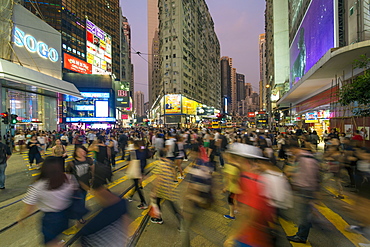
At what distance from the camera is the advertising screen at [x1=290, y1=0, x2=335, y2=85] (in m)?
18.4

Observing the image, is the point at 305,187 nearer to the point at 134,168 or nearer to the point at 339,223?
the point at 339,223

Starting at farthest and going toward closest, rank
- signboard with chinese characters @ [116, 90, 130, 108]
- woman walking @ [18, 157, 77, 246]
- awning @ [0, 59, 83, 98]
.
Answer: signboard with chinese characters @ [116, 90, 130, 108], awning @ [0, 59, 83, 98], woman walking @ [18, 157, 77, 246]

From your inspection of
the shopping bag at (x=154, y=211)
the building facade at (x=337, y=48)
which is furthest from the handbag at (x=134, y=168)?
the building facade at (x=337, y=48)

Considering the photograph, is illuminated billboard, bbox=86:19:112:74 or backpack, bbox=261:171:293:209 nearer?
backpack, bbox=261:171:293:209

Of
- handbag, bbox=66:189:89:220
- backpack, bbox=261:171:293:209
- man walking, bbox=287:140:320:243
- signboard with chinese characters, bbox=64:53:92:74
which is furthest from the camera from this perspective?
signboard with chinese characters, bbox=64:53:92:74

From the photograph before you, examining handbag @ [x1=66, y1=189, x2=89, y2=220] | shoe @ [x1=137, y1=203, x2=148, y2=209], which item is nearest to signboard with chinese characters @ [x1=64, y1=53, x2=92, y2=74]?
shoe @ [x1=137, y1=203, x2=148, y2=209]

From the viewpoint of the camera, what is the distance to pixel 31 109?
26922 millimetres

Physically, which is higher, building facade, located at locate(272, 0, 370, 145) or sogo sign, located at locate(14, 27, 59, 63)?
Result: sogo sign, located at locate(14, 27, 59, 63)

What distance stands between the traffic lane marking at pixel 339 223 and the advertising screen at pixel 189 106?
58916 mm

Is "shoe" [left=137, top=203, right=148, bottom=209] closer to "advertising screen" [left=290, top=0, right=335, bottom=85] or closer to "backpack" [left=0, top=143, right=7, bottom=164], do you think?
"backpack" [left=0, top=143, right=7, bottom=164]

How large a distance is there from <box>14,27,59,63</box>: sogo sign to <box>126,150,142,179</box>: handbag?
2781 centimetres

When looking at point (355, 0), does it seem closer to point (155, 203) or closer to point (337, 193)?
point (337, 193)

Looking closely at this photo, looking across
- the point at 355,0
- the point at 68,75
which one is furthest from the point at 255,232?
the point at 68,75

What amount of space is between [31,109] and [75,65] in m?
34.1
